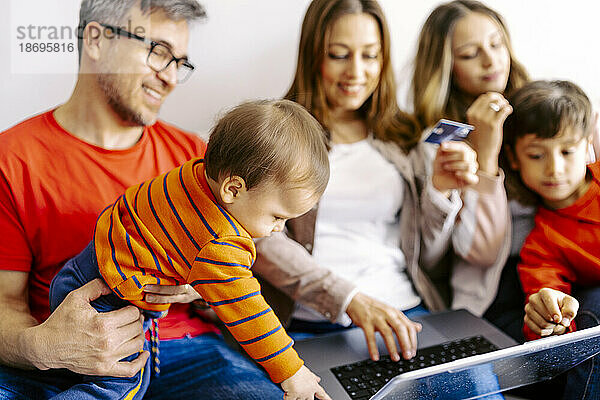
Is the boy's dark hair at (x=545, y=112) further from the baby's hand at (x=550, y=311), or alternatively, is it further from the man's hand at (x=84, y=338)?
the man's hand at (x=84, y=338)

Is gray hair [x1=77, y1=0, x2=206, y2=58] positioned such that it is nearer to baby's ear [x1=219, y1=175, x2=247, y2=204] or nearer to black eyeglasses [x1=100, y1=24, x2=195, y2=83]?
black eyeglasses [x1=100, y1=24, x2=195, y2=83]

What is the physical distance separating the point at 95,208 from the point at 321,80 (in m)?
0.61

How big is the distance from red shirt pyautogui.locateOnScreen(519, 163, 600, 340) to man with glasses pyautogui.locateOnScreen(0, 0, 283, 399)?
65cm

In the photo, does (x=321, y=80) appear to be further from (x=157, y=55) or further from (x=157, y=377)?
(x=157, y=377)

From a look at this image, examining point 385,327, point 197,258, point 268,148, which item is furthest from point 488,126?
point 197,258

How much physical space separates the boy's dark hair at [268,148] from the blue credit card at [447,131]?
15.2 inches

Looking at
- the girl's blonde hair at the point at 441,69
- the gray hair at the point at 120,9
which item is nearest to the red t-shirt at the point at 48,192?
the gray hair at the point at 120,9

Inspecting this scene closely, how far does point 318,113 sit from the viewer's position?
138cm

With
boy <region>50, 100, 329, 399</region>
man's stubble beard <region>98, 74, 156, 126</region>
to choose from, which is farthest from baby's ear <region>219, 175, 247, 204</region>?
man's stubble beard <region>98, 74, 156, 126</region>

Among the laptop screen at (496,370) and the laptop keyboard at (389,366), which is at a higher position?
the laptop screen at (496,370)

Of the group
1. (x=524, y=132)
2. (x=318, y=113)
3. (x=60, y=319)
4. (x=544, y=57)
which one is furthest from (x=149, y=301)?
(x=544, y=57)

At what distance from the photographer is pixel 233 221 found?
0.91 metres

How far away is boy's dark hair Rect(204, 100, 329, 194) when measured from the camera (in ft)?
2.83

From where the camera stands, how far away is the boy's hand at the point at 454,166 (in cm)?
126
